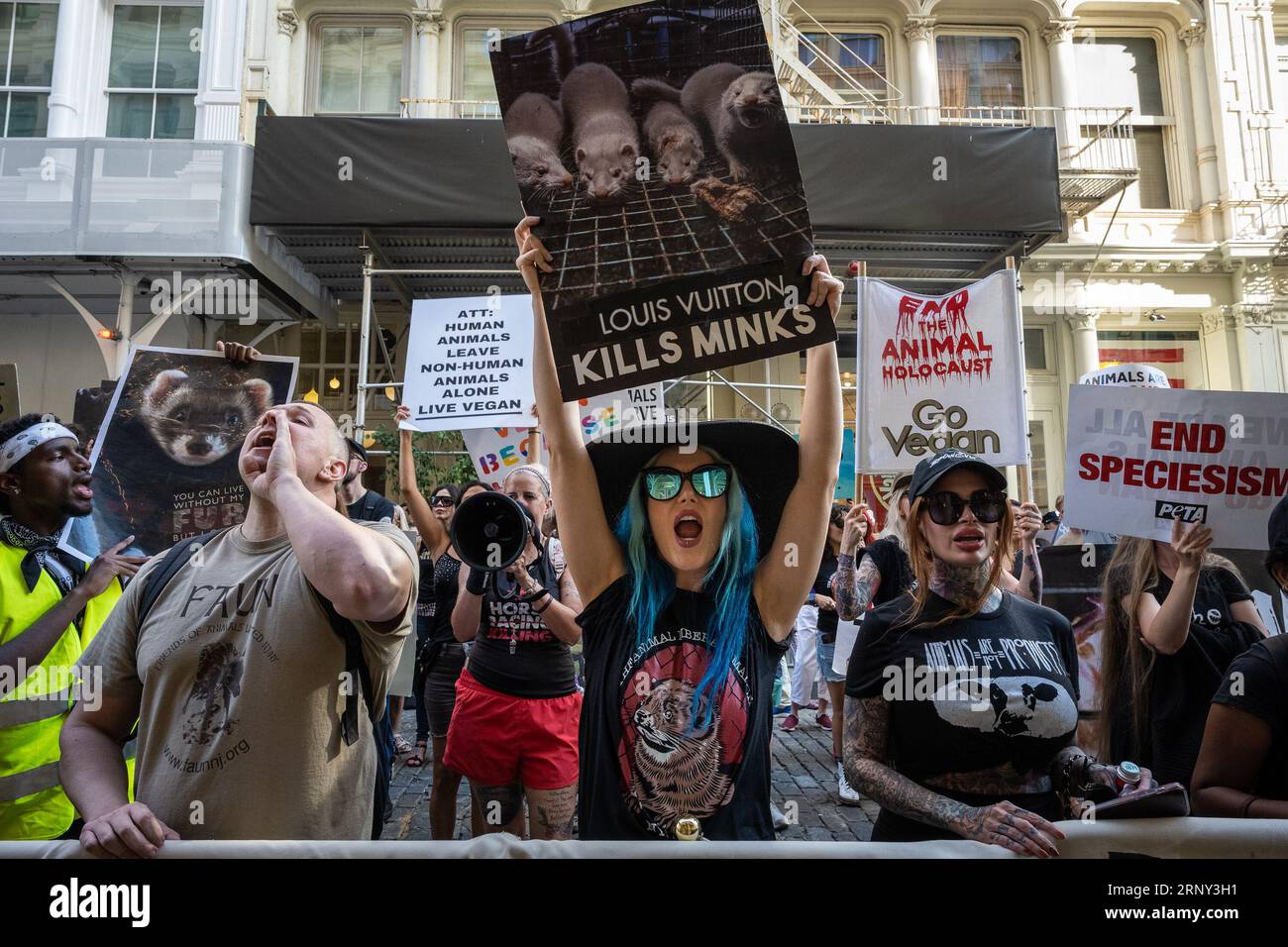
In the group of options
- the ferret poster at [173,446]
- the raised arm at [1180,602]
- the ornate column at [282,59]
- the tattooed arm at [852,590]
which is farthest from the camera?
the ornate column at [282,59]

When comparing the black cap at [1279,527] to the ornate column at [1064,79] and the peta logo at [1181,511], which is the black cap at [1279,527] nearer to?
the peta logo at [1181,511]

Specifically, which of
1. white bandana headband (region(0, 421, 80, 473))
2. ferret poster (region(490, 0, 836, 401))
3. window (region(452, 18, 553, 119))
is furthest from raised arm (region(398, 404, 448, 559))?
→ window (region(452, 18, 553, 119))

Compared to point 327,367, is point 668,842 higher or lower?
lower

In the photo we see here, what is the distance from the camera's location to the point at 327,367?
13.5 m

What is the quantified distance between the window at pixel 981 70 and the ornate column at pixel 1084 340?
4.02 m

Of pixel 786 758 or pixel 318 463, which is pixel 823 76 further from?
pixel 318 463

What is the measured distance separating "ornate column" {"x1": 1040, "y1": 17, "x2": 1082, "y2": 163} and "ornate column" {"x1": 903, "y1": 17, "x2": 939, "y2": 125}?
6.76 feet

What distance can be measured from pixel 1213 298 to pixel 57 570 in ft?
54.2

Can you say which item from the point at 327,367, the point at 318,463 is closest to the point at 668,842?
the point at 318,463

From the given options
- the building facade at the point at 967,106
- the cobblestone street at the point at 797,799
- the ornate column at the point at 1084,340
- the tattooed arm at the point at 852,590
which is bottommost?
the cobblestone street at the point at 797,799

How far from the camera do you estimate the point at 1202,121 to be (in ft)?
44.8

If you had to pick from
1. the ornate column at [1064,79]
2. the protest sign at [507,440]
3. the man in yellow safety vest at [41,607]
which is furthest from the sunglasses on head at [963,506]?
the ornate column at [1064,79]

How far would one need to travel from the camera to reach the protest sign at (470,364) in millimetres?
7023

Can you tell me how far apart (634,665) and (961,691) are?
0.85 m
